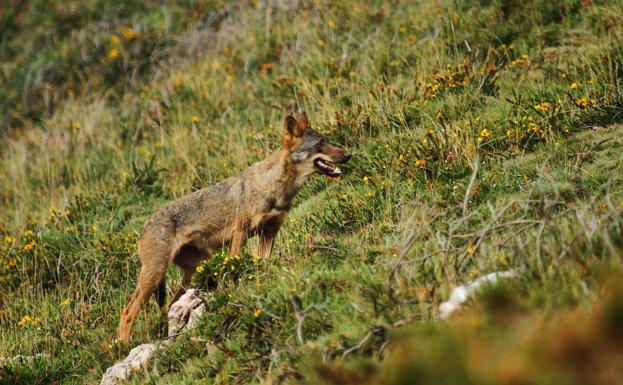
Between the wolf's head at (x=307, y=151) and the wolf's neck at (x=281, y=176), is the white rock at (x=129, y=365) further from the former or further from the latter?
the wolf's head at (x=307, y=151)

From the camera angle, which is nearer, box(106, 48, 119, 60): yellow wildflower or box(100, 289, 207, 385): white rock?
box(100, 289, 207, 385): white rock

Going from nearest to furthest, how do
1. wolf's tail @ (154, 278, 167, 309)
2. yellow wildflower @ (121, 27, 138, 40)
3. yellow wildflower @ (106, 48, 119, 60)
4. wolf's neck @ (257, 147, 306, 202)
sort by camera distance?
wolf's tail @ (154, 278, 167, 309) → wolf's neck @ (257, 147, 306, 202) → yellow wildflower @ (106, 48, 119, 60) → yellow wildflower @ (121, 27, 138, 40)

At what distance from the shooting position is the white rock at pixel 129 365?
6094 mm

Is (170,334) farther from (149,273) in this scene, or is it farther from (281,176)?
(281,176)

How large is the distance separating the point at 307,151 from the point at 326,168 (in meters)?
0.31

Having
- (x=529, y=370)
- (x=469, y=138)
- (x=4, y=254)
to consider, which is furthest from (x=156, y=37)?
(x=529, y=370)

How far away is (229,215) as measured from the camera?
25.8 ft

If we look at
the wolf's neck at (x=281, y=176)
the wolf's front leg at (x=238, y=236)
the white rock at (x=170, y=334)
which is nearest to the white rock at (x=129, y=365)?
the white rock at (x=170, y=334)

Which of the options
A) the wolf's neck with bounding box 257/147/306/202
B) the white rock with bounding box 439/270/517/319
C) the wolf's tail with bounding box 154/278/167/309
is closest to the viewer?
the white rock with bounding box 439/270/517/319

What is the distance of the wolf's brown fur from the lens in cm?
759

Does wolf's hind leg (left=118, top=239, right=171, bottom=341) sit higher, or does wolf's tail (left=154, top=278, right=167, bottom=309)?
wolf's hind leg (left=118, top=239, right=171, bottom=341)

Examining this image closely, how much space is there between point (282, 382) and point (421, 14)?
357 inches

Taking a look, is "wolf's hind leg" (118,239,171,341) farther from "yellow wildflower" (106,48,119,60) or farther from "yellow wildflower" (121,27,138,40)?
"yellow wildflower" (121,27,138,40)

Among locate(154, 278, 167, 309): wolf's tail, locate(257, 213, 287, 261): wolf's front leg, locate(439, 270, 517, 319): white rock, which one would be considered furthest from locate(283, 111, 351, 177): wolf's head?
locate(439, 270, 517, 319): white rock
